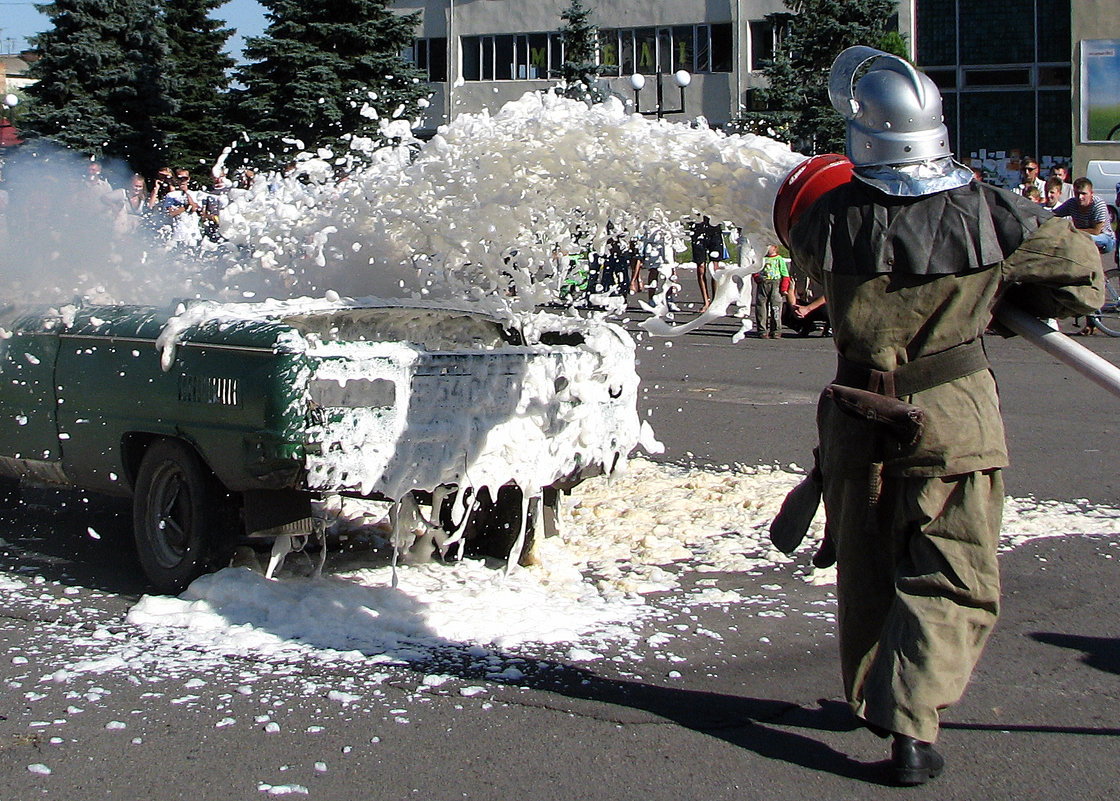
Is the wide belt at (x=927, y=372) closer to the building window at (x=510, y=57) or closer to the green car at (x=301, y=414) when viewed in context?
the green car at (x=301, y=414)

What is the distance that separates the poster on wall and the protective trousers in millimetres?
42153

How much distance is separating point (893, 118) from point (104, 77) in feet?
101

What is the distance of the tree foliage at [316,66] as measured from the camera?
95.6 ft

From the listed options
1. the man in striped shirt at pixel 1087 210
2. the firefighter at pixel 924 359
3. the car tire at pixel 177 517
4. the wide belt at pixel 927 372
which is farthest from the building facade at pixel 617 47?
the wide belt at pixel 927 372

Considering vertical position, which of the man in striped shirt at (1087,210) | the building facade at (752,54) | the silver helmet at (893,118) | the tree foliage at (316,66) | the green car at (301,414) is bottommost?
the green car at (301,414)

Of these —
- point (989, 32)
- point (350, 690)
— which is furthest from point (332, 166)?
point (989, 32)

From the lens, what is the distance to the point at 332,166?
22.1ft

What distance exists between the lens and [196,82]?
3519cm

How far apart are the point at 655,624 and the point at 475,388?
3.79 ft

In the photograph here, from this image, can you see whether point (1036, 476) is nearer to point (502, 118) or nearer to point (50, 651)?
point (502, 118)

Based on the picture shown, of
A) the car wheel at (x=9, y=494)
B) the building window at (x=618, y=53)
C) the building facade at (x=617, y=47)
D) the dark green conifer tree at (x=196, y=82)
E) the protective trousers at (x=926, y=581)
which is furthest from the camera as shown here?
the building window at (x=618, y=53)

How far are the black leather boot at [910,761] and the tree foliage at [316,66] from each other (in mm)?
25915

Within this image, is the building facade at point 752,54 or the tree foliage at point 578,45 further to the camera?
the tree foliage at point 578,45

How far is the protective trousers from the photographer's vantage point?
3.71 metres
